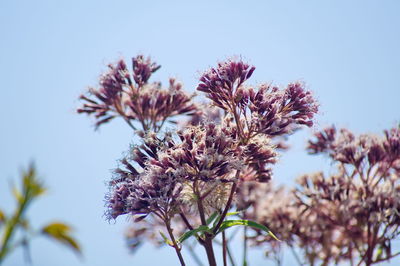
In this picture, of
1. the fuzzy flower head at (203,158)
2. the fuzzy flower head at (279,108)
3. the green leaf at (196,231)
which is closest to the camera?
the green leaf at (196,231)

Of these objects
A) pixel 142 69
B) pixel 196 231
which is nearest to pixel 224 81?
pixel 196 231

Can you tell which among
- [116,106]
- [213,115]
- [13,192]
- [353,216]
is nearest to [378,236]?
[353,216]

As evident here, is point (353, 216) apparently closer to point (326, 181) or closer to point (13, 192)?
point (326, 181)

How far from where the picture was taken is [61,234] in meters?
1.24

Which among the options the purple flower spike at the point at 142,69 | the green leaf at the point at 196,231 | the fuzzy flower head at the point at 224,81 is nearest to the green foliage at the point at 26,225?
the green leaf at the point at 196,231

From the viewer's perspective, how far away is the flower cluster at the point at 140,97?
209 inches

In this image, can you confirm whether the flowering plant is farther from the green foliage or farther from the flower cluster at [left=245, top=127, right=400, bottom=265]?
the green foliage

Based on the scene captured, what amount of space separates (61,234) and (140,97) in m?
4.16

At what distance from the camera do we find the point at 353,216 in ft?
18.0

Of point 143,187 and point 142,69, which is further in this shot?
point 142,69

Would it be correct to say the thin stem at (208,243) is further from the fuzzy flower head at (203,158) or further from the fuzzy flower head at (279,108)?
the fuzzy flower head at (279,108)

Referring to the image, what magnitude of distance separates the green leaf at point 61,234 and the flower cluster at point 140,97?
3.91 m

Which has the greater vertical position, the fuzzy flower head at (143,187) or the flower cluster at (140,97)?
the flower cluster at (140,97)

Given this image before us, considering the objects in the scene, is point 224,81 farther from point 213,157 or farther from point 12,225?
point 12,225
